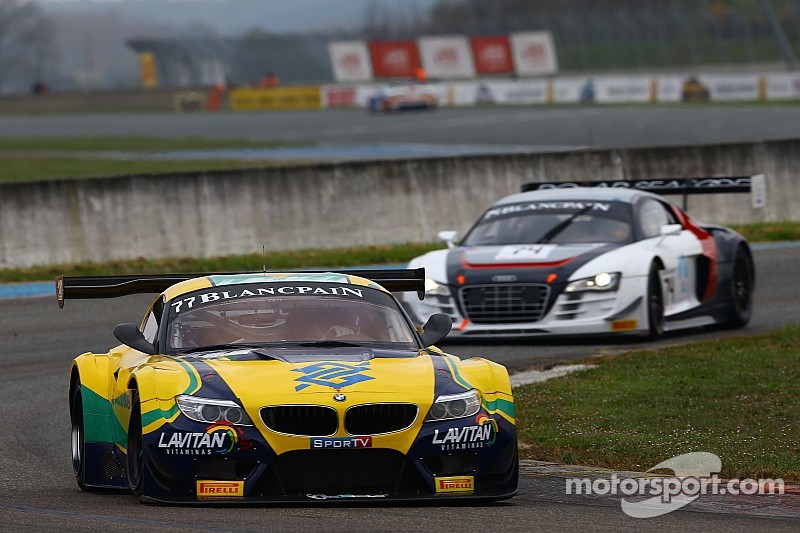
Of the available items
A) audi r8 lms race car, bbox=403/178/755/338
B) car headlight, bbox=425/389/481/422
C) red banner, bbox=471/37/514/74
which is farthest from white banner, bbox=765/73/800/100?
car headlight, bbox=425/389/481/422

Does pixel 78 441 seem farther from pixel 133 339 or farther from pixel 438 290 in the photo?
pixel 438 290

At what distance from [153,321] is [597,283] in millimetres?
6323

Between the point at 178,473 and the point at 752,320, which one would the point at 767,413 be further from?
the point at 752,320

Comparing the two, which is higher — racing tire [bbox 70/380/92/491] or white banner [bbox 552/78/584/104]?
racing tire [bbox 70/380/92/491]

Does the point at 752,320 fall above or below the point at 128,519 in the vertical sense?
below

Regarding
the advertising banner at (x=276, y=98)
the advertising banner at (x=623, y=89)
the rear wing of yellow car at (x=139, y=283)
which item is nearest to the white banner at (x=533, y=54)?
the advertising banner at (x=276, y=98)

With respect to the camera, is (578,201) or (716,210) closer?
(578,201)

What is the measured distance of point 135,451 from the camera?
725cm

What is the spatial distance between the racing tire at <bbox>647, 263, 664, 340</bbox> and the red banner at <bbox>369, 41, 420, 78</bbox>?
234 ft

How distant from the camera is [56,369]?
1341cm

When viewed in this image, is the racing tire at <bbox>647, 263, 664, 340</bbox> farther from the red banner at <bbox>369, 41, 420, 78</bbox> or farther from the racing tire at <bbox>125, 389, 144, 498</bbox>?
the red banner at <bbox>369, 41, 420, 78</bbox>

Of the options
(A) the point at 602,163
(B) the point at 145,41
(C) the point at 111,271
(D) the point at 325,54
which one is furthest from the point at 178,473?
(B) the point at 145,41

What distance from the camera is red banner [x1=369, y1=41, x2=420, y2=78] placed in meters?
85.0

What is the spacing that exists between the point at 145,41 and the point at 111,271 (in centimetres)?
7001
